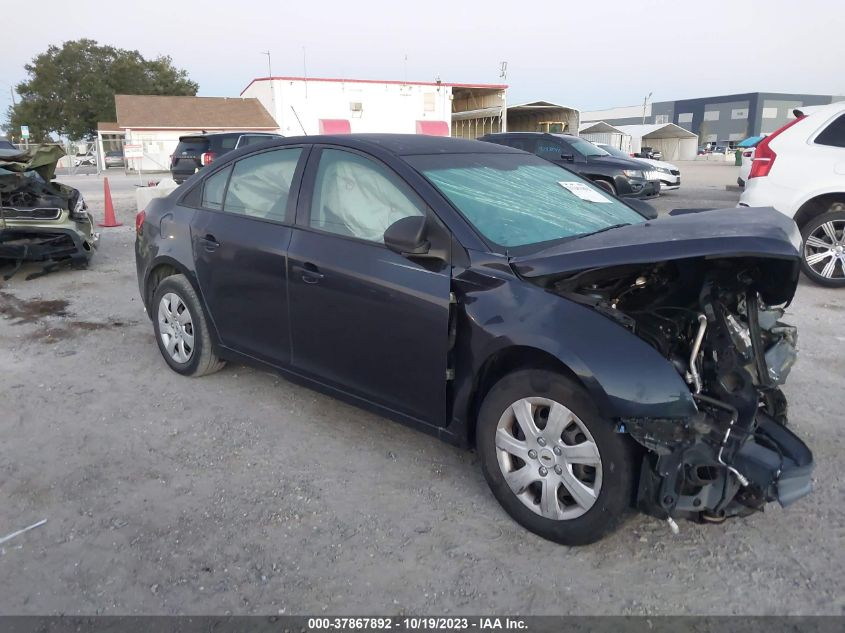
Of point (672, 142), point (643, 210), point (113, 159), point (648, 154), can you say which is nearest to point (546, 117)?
point (648, 154)

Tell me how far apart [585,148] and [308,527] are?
12574 mm

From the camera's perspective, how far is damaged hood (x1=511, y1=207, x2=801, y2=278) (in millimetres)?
2443

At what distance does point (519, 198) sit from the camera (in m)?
3.59

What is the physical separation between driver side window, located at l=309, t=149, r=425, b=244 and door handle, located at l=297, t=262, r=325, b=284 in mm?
220

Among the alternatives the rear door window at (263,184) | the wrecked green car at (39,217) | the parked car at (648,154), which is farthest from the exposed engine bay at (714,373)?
the parked car at (648,154)

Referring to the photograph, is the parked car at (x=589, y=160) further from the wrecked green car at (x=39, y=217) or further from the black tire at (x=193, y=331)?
the black tire at (x=193, y=331)

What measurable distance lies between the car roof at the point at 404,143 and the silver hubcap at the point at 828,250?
445cm

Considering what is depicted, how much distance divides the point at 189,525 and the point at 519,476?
1.51 m

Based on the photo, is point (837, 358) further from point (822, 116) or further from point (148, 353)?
point (148, 353)

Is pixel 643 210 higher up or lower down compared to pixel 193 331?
higher up

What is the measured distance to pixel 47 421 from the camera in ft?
13.4

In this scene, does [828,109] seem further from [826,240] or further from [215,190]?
[215,190]

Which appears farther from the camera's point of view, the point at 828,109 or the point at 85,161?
the point at 85,161

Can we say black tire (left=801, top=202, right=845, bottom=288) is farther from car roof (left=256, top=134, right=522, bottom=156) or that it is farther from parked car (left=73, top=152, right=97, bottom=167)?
parked car (left=73, top=152, right=97, bottom=167)
